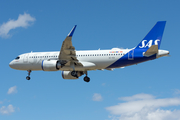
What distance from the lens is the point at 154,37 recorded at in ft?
104

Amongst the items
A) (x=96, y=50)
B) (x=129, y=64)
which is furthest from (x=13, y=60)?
(x=129, y=64)

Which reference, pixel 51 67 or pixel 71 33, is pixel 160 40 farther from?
pixel 51 67

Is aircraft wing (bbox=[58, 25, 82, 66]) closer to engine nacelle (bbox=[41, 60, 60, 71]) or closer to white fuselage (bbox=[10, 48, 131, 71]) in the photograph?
engine nacelle (bbox=[41, 60, 60, 71])

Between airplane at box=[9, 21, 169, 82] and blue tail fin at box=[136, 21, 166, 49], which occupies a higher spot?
blue tail fin at box=[136, 21, 166, 49]

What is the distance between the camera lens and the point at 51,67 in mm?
31547

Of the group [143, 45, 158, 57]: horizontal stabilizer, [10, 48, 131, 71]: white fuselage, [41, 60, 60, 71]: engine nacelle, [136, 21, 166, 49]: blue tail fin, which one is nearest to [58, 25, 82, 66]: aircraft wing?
[41, 60, 60, 71]: engine nacelle

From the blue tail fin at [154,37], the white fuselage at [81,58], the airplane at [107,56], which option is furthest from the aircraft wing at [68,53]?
the blue tail fin at [154,37]

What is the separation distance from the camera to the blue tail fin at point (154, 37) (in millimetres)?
31391

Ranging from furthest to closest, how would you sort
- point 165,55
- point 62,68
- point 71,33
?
point 62,68 < point 165,55 < point 71,33

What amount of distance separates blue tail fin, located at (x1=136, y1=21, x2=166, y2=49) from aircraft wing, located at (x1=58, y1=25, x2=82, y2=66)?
7.98 meters

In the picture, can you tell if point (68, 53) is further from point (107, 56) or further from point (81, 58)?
point (107, 56)

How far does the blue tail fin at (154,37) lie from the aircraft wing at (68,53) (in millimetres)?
7982

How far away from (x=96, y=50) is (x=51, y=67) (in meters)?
6.05

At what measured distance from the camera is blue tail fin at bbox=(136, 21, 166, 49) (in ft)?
103
